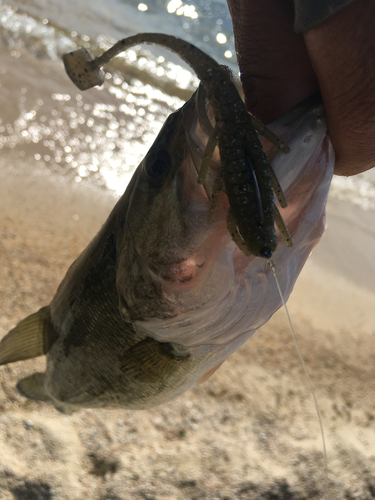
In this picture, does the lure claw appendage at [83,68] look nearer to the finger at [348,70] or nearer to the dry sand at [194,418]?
the finger at [348,70]

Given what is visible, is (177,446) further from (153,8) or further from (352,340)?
(153,8)

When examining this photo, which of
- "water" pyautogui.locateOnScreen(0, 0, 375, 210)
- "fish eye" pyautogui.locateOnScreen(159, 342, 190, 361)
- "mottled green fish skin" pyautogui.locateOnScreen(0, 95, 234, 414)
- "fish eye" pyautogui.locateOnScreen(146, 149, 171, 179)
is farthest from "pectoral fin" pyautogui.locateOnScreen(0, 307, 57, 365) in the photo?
"water" pyautogui.locateOnScreen(0, 0, 375, 210)

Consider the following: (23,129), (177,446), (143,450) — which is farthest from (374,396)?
(23,129)

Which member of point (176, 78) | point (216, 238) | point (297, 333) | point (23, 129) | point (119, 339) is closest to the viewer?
point (216, 238)

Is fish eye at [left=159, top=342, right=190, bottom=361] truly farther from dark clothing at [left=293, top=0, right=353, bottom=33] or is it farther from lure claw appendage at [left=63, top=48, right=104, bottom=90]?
dark clothing at [left=293, top=0, right=353, bottom=33]

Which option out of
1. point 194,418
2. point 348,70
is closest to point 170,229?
point 348,70

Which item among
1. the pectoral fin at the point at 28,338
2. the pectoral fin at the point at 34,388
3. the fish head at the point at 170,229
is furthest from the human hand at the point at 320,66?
the pectoral fin at the point at 34,388

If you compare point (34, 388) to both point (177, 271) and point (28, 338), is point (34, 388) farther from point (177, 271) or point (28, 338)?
point (177, 271)
